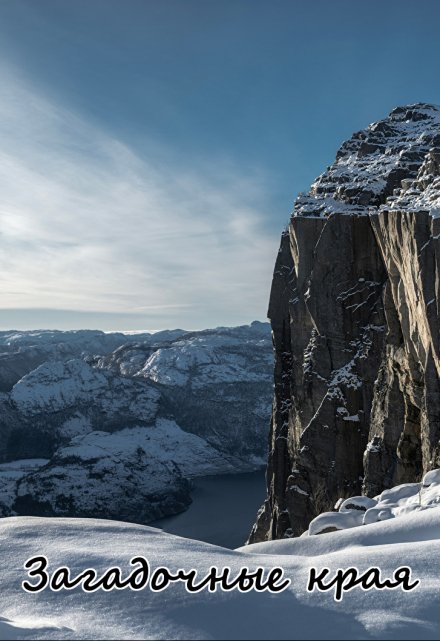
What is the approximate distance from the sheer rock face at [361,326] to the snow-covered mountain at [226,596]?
19.5 m

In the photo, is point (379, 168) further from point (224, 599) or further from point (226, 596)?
point (224, 599)

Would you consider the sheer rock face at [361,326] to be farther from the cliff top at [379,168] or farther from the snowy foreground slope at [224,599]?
the snowy foreground slope at [224,599]

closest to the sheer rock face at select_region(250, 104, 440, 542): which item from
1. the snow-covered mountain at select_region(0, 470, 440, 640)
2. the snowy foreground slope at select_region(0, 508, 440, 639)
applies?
the snow-covered mountain at select_region(0, 470, 440, 640)

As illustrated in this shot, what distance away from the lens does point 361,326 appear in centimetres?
4950

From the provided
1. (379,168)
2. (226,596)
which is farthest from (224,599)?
(379,168)

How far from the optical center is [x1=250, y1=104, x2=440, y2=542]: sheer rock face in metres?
32.2

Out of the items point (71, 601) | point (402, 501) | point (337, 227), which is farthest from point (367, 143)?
point (71, 601)

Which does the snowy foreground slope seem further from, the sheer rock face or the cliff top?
the cliff top

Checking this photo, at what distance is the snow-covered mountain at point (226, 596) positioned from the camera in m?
7.87

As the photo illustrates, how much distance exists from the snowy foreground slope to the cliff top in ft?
101

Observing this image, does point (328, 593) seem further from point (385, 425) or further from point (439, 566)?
point (385, 425)

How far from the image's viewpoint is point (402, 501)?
19.5 m

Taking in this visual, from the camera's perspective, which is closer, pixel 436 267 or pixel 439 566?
pixel 439 566

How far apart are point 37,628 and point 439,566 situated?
759 centimetres
